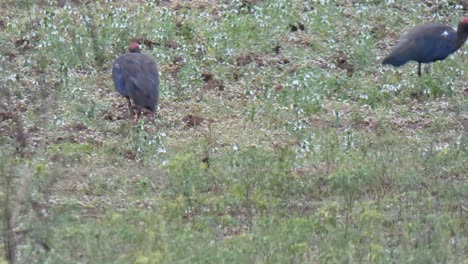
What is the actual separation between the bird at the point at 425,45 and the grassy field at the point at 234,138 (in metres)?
0.23

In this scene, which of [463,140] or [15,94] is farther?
[15,94]

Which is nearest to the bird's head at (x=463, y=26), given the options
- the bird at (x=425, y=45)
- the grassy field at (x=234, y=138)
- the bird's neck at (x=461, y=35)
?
the bird's neck at (x=461, y=35)

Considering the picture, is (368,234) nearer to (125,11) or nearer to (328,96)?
(328,96)

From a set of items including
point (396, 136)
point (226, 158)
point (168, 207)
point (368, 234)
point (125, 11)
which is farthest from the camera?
point (125, 11)

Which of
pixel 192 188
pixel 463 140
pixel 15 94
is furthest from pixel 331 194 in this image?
pixel 15 94

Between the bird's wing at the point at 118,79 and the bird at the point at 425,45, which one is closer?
the bird's wing at the point at 118,79

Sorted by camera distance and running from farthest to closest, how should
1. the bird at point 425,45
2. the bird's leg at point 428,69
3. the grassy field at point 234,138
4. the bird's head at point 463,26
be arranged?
the bird's head at point 463,26, the bird's leg at point 428,69, the bird at point 425,45, the grassy field at point 234,138

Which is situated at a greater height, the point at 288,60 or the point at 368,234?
the point at 368,234

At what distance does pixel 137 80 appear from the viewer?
11555mm

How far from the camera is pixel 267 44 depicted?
14.1 m

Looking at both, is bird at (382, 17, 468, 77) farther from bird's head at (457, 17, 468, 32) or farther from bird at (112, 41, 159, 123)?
bird at (112, 41, 159, 123)

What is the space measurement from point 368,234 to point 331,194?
4.52ft

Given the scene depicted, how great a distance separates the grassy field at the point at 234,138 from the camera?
24.5 feet

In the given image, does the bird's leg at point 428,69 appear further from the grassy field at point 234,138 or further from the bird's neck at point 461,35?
the bird's neck at point 461,35
